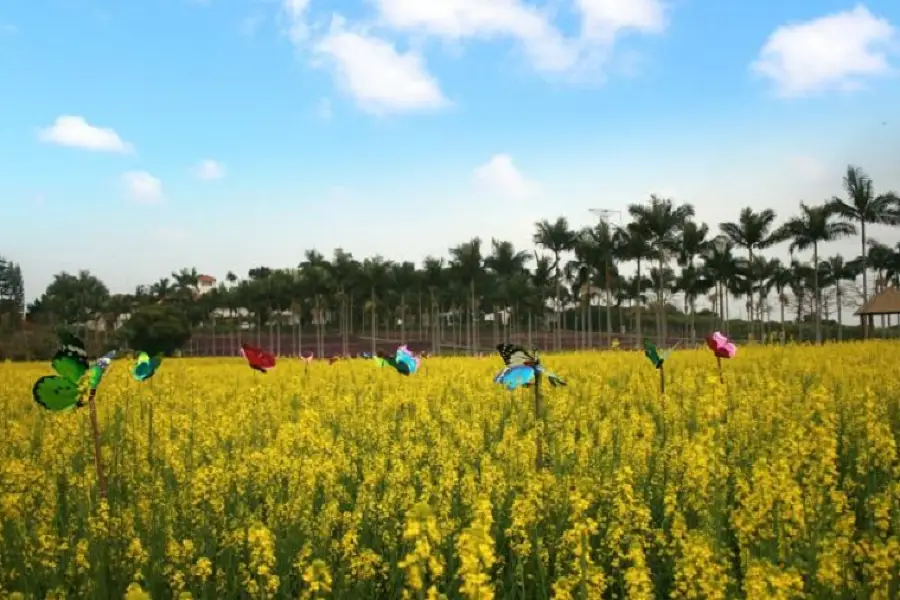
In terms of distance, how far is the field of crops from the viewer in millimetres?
2928

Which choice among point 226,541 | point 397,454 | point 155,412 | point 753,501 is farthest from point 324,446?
point 155,412

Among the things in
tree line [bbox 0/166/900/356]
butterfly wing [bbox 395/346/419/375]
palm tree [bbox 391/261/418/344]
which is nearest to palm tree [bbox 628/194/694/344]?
tree line [bbox 0/166/900/356]

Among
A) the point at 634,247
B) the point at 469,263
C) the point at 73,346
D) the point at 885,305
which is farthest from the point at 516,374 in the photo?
the point at 469,263

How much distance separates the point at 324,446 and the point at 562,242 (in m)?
52.4

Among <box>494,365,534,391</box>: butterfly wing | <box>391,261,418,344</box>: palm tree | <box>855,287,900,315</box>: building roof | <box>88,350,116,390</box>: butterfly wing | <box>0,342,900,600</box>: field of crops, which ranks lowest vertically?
<box>0,342,900,600</box>: field of crops

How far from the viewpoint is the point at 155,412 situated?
931 centimetres

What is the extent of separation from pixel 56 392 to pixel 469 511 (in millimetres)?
2786

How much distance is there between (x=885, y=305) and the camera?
1539 inches

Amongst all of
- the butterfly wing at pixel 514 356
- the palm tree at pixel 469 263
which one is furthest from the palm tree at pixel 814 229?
the butterfly wing at pixel 514 356

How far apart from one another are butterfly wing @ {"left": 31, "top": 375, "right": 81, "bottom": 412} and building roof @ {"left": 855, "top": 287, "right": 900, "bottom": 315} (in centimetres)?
4123

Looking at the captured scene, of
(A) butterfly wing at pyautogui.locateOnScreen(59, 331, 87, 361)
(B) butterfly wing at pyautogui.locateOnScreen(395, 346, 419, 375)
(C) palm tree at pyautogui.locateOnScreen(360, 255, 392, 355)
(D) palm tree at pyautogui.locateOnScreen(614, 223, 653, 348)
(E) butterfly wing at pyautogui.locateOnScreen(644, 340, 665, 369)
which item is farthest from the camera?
(C) palm tree at pyautogui.locateOnScreen(360, 255, 392, 355)

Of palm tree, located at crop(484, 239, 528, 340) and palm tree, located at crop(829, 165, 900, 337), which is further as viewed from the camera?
palm tree, located at crop(484, 239, 528, 340)

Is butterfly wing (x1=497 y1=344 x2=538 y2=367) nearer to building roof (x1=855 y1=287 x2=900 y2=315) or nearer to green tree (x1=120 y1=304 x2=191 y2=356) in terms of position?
building roof (x1=855 y1=287 x2=900 y2=315)

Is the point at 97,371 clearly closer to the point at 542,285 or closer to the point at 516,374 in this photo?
the point at 516,374
